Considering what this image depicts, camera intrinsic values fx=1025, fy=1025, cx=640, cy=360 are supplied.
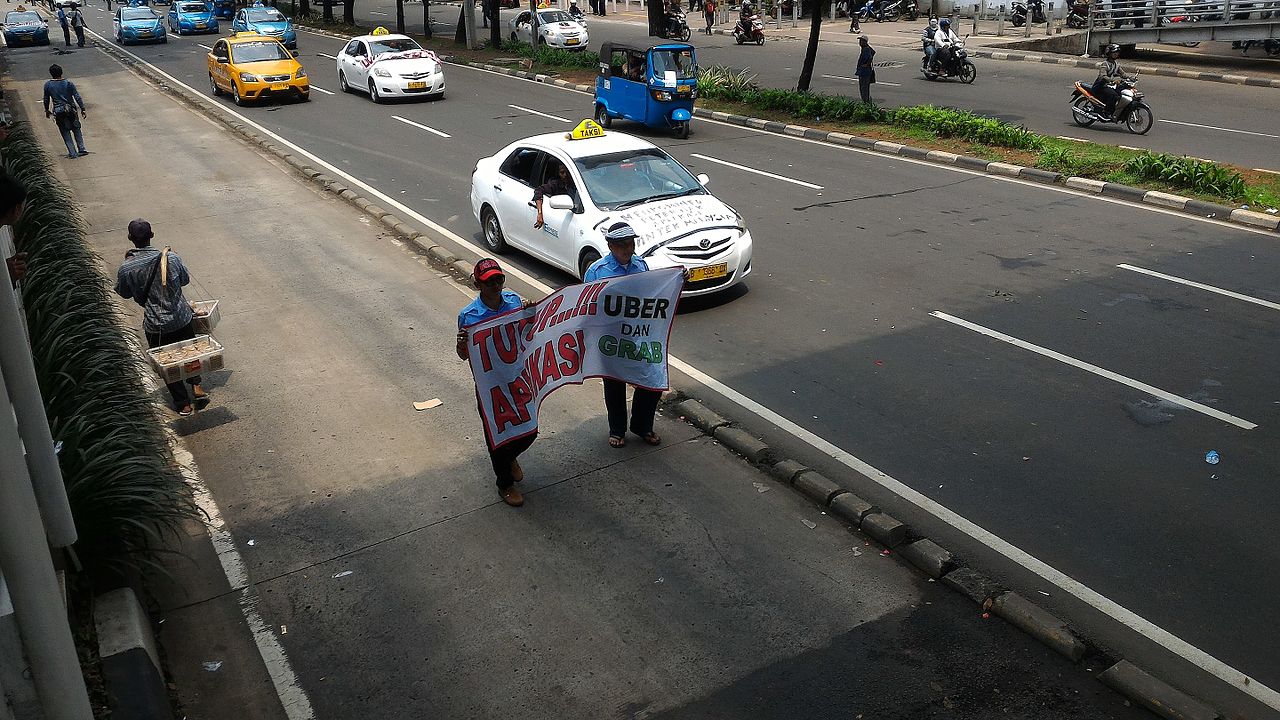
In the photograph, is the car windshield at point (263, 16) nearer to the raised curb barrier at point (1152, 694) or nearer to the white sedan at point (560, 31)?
the white sedan at point (560, 31)

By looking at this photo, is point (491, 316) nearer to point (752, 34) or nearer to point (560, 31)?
point (560, 31)

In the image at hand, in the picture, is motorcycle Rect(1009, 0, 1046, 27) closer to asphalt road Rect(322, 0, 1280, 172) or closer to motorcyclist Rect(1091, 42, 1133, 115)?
asphalt road Rect(322, 0, 1280, 172)

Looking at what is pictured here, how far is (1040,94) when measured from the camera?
2694 cm

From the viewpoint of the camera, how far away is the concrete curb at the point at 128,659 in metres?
5.13

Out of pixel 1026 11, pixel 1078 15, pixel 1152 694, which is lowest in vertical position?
pixel 1152 694

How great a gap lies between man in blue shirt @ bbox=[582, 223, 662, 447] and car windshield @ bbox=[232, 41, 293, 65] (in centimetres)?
2339

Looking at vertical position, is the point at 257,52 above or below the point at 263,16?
below

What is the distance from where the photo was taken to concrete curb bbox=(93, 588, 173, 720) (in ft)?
16.8

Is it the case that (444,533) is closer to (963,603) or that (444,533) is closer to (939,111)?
(963,603)

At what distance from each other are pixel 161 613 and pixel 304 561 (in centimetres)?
91

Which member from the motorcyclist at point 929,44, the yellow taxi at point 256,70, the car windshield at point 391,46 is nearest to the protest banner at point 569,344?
the yellow taxi at point 256,70

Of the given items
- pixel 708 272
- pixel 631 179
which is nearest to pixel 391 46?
pixel 631 179

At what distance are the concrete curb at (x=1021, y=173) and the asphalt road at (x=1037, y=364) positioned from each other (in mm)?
416

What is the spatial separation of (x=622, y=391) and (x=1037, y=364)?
165 inches
